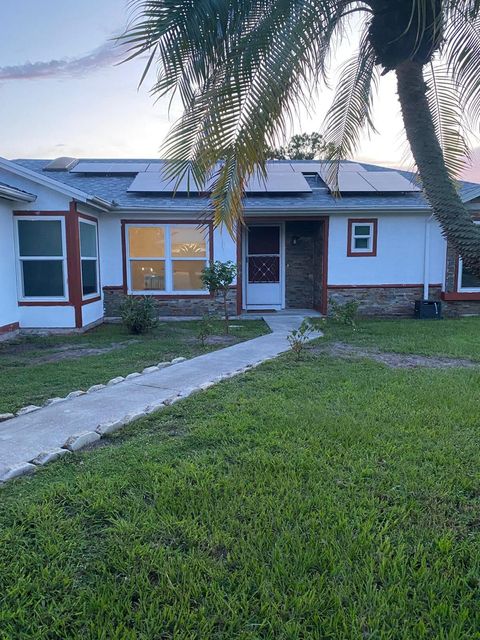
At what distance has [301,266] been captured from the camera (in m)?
14.1

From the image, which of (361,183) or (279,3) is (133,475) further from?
(361,183)

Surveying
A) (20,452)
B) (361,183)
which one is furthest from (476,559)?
(361,183)

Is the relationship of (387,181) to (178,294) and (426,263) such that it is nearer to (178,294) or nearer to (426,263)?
(426,263)

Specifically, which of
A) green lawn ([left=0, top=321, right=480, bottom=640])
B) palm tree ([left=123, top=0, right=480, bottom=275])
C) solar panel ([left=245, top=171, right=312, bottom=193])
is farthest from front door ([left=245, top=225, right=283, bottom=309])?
palm tree ([left=123, top=0, right=480, bottom=275])

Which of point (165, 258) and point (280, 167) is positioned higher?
point (280, 167)

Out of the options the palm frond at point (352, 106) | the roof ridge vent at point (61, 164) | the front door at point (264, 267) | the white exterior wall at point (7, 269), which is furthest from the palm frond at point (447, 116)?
the roof ridge vent at point (61, 164)

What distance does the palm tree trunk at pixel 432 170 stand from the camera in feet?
10.4

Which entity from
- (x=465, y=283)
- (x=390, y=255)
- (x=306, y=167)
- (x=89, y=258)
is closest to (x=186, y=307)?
(x=89, y=258)

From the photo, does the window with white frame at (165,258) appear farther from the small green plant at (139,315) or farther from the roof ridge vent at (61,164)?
the roof ridge vent at (61,164)

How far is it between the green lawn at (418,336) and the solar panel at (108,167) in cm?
844

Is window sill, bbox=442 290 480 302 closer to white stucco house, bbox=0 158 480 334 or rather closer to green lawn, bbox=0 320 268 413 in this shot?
white stucco house, bbox=0 158 480 334

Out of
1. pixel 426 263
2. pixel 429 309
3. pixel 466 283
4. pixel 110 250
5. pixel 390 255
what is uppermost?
pixel 110 250

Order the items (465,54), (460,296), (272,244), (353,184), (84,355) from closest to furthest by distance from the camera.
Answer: (465,54) < (84,355) < (460,296) < (353,184) < (272,244)

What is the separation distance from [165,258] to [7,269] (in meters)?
3.92
